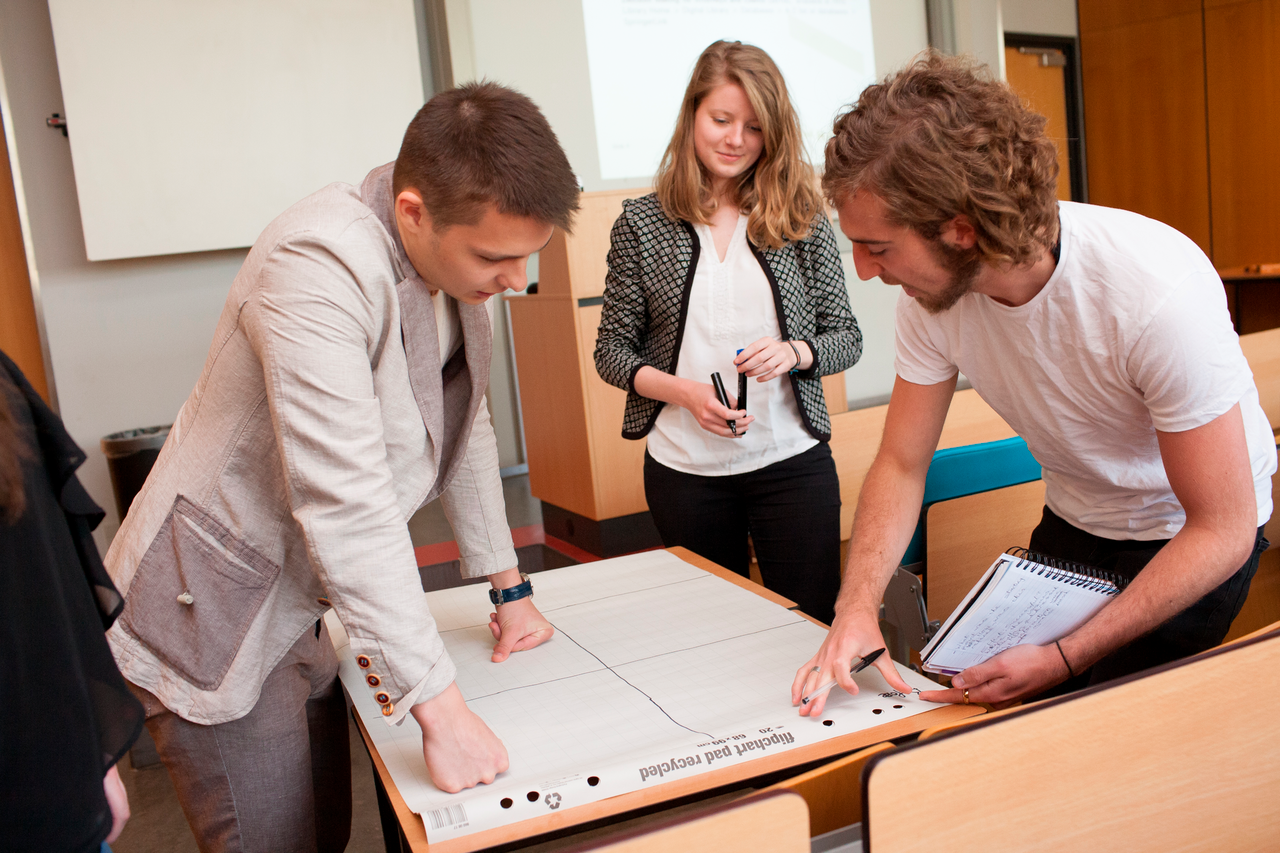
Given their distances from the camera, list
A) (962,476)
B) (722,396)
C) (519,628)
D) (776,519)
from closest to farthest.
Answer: (519,628) < (722,396) < (776,519) < (962,476)

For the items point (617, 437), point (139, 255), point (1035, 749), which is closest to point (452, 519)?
point (1035, 749)

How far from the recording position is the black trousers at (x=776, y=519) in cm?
177

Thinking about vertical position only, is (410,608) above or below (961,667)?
above

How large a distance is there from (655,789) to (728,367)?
1022 mm

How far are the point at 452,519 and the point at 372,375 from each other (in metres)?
0.44

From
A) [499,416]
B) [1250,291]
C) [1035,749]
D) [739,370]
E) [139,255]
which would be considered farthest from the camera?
[1250,291]

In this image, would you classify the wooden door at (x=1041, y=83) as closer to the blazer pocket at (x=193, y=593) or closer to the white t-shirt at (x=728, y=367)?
the white t-shirt at (x=728, y=367)

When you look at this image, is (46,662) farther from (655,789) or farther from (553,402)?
(553,402)

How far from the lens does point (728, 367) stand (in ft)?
6.02

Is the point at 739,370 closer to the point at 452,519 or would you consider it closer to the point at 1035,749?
the point at 452,519

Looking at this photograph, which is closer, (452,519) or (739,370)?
(452,519)

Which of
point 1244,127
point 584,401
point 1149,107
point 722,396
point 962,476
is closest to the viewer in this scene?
point 722,396

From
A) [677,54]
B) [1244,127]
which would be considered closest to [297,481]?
[677,54]

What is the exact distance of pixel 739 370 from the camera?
1.68 meters
